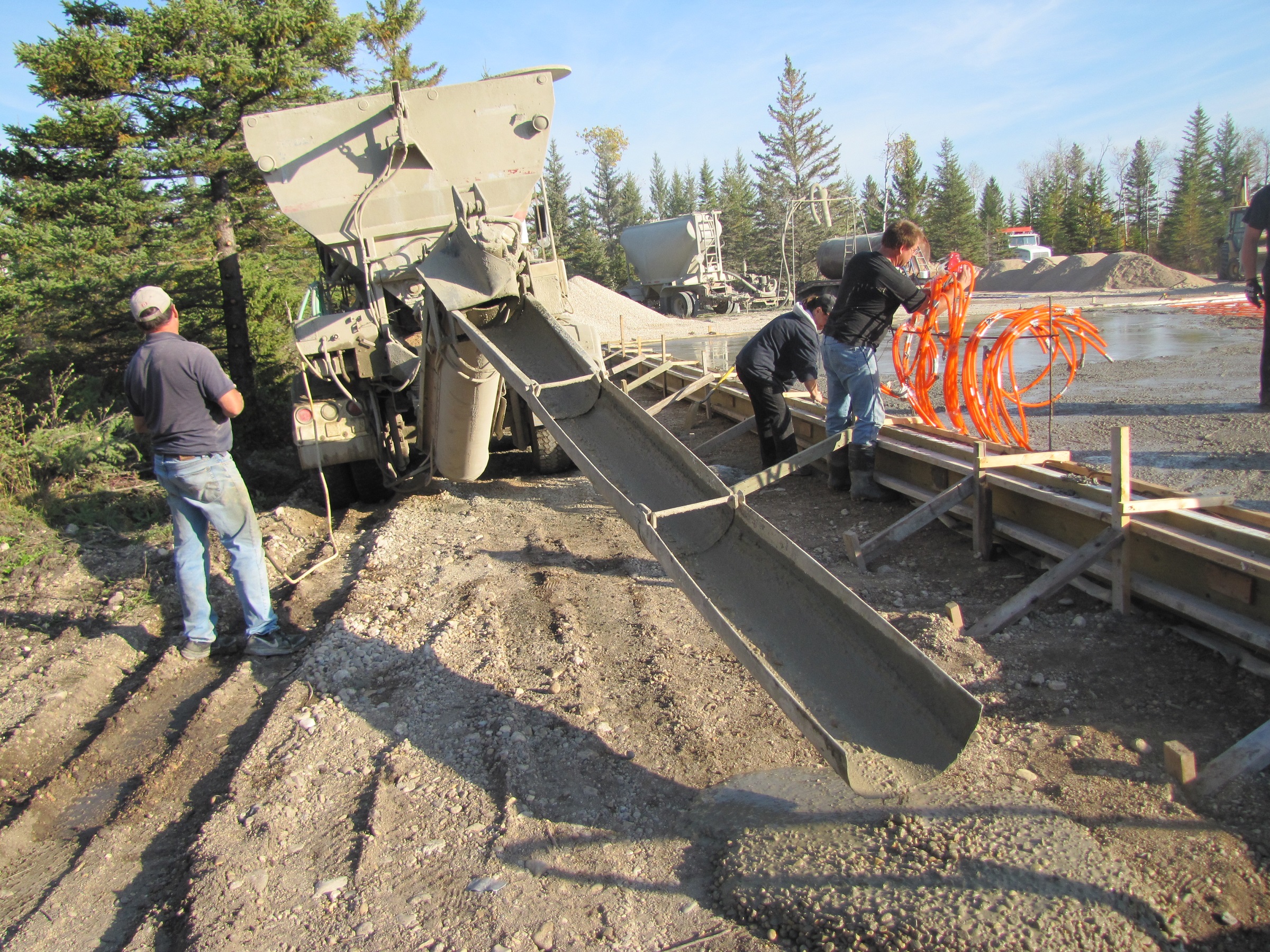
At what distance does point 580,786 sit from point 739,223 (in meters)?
48.0

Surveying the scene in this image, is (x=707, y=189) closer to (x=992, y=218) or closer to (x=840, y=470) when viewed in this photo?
(x=992, y=218)

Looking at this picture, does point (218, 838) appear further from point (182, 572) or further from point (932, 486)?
point (932, 486)

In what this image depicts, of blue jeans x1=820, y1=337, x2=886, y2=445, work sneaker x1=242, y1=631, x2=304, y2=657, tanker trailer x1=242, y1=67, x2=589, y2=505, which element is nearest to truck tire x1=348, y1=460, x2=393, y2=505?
tanker trailer x1=242, y1=67, x2=589, y2=505

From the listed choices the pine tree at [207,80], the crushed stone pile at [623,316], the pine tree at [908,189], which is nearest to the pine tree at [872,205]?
the pine tree at [908,189]

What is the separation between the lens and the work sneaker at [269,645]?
14.6 feet

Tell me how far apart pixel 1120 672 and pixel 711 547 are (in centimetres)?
175

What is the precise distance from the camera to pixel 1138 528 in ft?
11.8

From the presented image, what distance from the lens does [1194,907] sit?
225 centimetres

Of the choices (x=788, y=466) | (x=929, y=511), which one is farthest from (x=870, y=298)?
(x=929, y=511)

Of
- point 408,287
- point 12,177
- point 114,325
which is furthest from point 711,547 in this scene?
point 12,177

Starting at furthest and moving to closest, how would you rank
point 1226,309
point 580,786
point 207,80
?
point 1226,309 < point 207,80 < point 580,786

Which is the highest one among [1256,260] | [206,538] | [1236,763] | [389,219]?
[389,219]

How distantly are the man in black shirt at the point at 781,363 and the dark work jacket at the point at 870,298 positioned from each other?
1.83ft

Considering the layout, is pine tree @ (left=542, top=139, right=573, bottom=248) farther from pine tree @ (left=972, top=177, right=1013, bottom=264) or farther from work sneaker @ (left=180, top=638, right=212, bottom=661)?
work sneaker @ (left=180, top=638, right=212, bottom=661)
